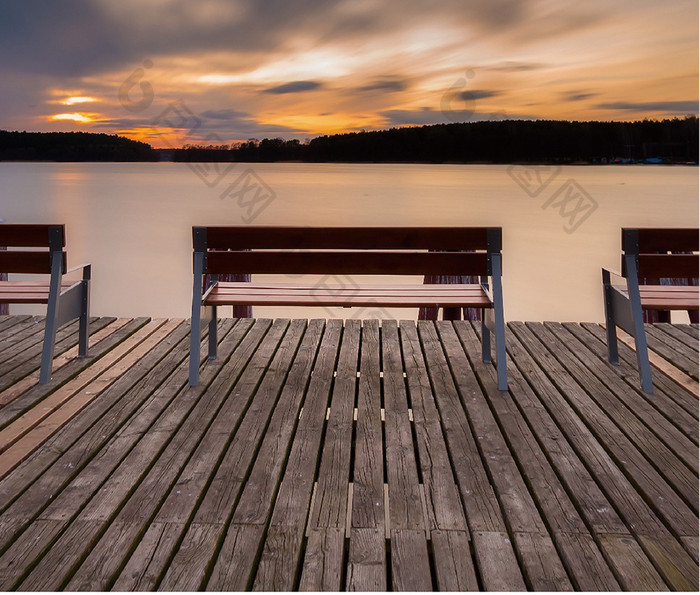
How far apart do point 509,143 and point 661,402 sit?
787 inches

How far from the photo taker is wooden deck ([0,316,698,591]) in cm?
183

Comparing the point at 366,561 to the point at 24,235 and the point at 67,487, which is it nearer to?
the point at 67,487

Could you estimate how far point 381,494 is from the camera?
7.47ft

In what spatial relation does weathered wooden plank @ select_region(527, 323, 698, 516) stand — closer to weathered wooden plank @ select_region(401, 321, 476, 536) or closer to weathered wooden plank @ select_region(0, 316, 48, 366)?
weathered wooden plank @ select_region(401, 321, 476, 536)

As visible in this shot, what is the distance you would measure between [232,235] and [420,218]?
2175 centimetres

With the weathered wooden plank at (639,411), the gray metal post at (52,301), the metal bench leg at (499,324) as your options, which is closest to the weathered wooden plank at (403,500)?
the metal bench leg at (499,324)

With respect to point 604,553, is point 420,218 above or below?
above

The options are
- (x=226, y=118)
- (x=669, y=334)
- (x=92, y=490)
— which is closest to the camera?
(x=92, y=490)

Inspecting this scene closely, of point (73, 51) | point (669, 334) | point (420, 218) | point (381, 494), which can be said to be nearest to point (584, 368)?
point (669, 334)

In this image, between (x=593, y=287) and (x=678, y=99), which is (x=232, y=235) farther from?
(x=678, y=99)

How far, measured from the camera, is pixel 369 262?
3.55 meters

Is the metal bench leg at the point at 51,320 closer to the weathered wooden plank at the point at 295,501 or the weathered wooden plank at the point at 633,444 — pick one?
the weathered wooden plank at the point at 295,501

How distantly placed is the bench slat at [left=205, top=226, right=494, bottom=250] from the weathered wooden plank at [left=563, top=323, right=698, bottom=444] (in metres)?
1.11

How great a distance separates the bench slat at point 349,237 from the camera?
3.48 metres
